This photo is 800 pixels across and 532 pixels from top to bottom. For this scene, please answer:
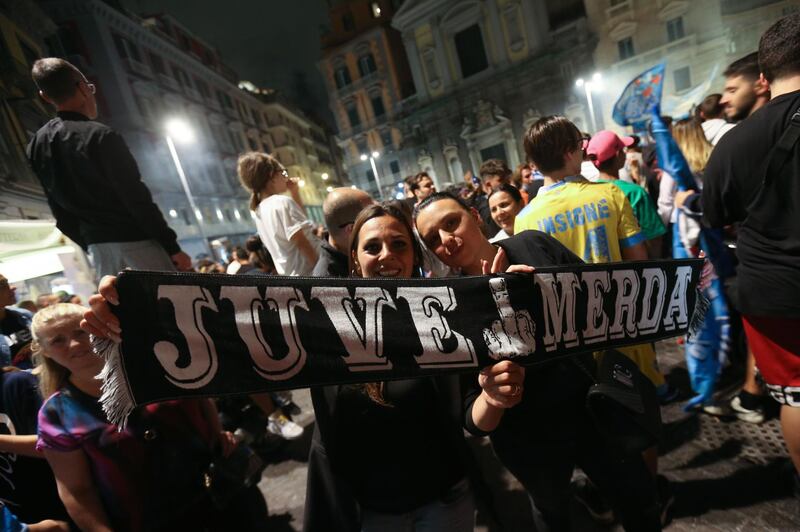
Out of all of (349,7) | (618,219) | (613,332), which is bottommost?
(613,332)

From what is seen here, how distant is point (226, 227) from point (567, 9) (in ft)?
105

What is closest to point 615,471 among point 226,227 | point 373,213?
point 373,213

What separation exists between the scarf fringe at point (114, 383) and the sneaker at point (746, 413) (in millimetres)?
3940

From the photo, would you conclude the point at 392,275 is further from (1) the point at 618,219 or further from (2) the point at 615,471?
(1) the point at 618,219

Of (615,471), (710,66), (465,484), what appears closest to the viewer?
(615,471)

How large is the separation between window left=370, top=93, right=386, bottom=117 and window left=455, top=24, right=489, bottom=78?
11575 millimetres

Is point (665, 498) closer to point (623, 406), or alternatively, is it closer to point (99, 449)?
point (623, 406)

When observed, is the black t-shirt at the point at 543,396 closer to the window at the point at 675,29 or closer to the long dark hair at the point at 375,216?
the long dark hair at the point at 375,216

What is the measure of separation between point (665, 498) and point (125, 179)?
13.7 feet

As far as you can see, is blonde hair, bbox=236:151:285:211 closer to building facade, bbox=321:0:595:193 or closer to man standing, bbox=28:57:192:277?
man standing, bbox=28:57:192:277

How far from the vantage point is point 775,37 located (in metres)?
1.69

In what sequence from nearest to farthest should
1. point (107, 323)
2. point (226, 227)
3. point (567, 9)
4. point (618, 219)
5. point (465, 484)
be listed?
point (107, 323) < point (465, 484) < point (618, 219) < point (567, 9) < point (226, 227)

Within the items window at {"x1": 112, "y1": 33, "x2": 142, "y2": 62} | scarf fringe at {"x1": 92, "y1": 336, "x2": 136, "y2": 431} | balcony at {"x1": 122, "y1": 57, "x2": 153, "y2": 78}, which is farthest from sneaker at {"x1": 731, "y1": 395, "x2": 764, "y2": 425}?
window at {"x1": 112, "y1": 33, "x2": 142, "y2": 62}

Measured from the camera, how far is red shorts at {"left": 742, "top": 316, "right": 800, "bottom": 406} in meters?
1.76
